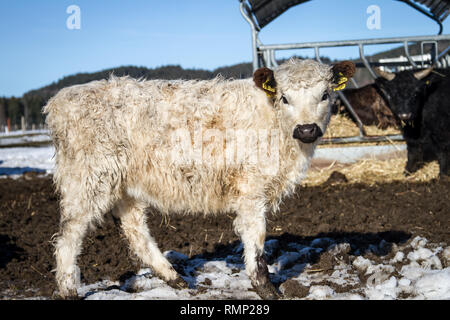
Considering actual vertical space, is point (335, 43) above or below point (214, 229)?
above

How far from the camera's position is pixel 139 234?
454 centimetres

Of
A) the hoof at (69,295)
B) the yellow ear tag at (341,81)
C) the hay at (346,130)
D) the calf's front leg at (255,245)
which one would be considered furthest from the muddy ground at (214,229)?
the hay at (346,130)

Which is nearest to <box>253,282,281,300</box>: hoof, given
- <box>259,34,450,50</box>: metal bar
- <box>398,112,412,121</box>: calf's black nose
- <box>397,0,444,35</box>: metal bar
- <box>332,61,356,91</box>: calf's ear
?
<box>332,61,356,91</box>: calf's ear

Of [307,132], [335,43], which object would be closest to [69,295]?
[307,132]

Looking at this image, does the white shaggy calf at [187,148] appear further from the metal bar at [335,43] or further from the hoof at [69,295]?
the metal bar at [335,43]

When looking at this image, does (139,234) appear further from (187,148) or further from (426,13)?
(426,13)

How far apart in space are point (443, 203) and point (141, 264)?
463 centimetres

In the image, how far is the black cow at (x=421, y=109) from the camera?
29.2ft

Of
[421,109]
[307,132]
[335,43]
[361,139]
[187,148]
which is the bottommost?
[361,139]

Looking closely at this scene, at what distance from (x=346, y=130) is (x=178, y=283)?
23.5ft

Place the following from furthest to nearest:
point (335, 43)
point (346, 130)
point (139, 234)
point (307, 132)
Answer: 1. point (346, 130)
2. point (335, 43)
3. point (139, 234)
4. point (307, 132)

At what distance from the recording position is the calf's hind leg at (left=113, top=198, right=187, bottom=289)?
445cm

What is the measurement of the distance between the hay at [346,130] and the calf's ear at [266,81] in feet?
20.7
